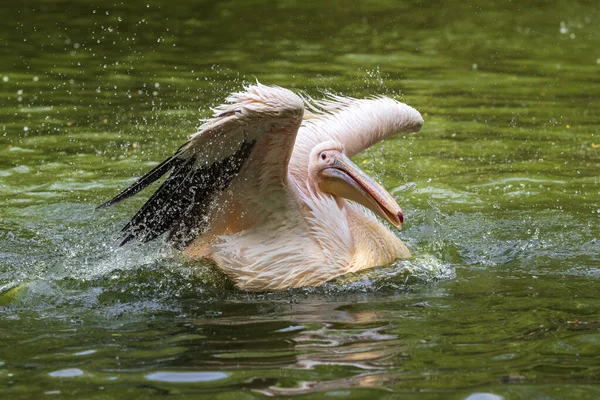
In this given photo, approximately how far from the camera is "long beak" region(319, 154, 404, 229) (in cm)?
573

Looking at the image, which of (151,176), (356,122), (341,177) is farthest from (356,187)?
(151,176)

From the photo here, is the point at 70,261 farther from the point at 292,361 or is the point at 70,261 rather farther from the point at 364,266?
the point at 292,361

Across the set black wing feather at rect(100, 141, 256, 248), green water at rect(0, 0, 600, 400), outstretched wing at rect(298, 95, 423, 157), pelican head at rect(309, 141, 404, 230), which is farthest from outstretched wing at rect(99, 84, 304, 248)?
outstretched wing at rect(298, 95, 423, 157)

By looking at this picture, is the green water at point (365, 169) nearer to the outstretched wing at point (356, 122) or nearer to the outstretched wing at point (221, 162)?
the outstretched wing at point (221, 162)

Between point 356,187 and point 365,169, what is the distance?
283 centimetres

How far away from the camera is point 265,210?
19.0ft

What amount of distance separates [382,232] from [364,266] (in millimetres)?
373

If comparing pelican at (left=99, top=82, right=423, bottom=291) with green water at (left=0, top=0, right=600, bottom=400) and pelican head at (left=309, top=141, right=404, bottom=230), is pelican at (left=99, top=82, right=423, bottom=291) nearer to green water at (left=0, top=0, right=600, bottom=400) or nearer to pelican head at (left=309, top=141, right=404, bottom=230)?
pelican head at (left=309, top=141, right=404, bottom=230)

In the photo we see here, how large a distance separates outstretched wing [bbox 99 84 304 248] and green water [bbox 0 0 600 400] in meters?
0.25

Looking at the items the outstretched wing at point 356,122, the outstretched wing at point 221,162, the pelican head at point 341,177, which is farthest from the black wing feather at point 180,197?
the outstretched wing at point 356,122

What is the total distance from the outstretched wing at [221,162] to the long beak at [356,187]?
16.6 inches

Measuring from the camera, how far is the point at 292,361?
433 centimetres

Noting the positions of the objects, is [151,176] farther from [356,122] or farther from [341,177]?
[356,122]

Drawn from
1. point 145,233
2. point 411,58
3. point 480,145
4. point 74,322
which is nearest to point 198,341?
point 74,322
